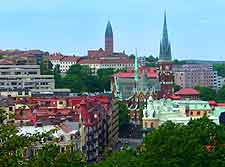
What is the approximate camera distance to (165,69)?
10512 cm

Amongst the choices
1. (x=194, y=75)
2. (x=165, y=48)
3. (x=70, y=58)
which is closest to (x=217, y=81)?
(x=194, y=75)

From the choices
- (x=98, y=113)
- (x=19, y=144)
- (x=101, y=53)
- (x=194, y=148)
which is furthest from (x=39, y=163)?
(x=101, y=53)

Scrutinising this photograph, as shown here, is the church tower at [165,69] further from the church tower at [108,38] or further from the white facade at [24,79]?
the church tower at [108,38]

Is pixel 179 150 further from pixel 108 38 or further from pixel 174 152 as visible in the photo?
pixel 108 38

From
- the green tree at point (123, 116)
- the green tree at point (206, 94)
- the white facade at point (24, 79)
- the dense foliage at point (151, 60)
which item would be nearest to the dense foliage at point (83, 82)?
the white facade at point (24, 79)

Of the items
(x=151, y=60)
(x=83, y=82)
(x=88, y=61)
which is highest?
(x=88, y=61)

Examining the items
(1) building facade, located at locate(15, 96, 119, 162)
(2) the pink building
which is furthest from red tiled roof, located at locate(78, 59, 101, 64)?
(1) building facade, located at locate(15, 96, 119, 162)

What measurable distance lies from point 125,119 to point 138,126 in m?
1.54

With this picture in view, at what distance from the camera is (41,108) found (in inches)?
2211

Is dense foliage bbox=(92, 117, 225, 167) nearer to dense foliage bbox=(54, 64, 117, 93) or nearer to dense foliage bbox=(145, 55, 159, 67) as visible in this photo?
dense foliage bbox=(54, 64, 117, 93)

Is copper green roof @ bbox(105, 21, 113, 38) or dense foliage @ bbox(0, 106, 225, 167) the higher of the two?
copper green roof @ bbox(105, 21, 113, 38)

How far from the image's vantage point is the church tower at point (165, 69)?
101 m

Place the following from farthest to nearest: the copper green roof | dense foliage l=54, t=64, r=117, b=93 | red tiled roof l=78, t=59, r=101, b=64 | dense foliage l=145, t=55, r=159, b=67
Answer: the copper green roof < dense foliage l=145, t=55, r=159, b=67 < red tiled roof l=78, t=59, r=101, b=64 < dense foliage l=54, t=64, r=117, b=93

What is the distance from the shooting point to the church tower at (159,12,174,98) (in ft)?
331
